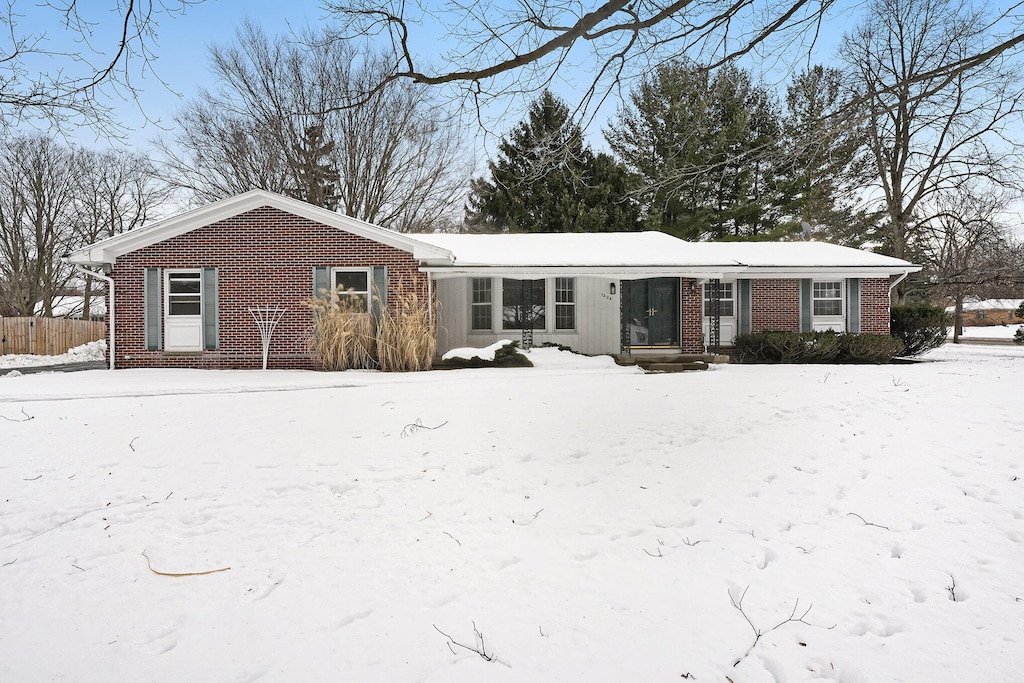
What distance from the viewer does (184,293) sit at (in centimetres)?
1324

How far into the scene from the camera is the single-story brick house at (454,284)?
516 inches

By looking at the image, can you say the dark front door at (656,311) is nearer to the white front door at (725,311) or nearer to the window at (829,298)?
the white front door at (725,311)

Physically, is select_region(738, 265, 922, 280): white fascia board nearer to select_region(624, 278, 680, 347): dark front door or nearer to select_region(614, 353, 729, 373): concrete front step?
select_region(624, 278, 680, 347): dark front door

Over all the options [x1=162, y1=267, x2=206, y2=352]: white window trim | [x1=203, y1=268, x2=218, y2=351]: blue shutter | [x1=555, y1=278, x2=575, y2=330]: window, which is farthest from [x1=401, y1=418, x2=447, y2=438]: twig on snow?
[x1=555, y1=278, x2=575, y2=330]: window

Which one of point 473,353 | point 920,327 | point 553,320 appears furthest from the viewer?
point 920,327

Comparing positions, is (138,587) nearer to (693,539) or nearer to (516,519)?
(516,519)

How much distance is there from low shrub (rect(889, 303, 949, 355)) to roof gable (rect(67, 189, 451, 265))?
1362 cm

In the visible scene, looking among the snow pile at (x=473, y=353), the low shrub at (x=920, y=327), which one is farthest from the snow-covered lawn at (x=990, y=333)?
the snow pile at (x=473, y=353)

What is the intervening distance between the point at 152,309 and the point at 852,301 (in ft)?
59.6

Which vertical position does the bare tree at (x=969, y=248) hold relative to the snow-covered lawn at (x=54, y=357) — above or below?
above

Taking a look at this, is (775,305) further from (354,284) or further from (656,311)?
(354,284)

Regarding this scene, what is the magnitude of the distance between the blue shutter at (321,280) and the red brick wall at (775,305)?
1138cm

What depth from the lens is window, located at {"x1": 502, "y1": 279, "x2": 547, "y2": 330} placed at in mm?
15352

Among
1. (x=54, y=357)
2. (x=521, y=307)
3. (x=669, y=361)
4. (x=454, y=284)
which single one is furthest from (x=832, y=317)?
(x=54, y=357)
